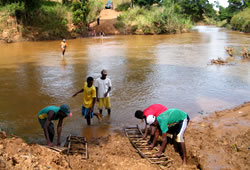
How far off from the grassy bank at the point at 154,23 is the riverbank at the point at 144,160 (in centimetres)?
3129

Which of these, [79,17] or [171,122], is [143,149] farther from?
[79,17]

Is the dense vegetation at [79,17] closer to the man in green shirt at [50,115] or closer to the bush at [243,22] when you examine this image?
the bush at [243,22]

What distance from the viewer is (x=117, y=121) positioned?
6.83 m

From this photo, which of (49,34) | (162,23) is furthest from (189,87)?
(162,23)

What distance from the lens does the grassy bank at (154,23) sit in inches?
1435

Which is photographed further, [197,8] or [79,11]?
[197,8]

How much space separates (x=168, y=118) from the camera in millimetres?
4602

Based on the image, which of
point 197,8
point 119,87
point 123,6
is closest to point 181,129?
point 119,87

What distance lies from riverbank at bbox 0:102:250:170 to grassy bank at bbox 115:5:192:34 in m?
31.3

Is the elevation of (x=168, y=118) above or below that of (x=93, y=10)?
below

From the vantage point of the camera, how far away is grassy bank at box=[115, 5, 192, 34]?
36.4m

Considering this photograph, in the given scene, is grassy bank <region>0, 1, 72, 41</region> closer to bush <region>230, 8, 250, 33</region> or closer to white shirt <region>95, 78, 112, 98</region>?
white shirt <region>95, 78, 112, 98</region>

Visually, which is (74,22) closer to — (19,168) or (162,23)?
(162,23)

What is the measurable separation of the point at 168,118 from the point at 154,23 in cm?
3377
